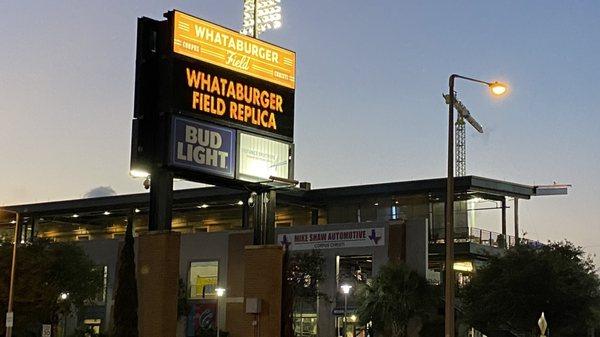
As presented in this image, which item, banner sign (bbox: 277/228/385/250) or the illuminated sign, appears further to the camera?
banner sign (bbox: 277/228/385/250)

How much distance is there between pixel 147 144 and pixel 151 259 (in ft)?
13.1

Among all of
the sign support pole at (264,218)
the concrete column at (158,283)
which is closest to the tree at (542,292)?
the sign support pole at (264,218)

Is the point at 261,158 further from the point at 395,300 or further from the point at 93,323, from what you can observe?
the point at 93,323

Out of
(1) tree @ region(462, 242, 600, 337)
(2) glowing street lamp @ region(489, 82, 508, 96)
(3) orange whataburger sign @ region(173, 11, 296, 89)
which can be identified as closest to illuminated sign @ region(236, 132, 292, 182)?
(3) orange whataburger sign @ region(173, 11, 296, 89)

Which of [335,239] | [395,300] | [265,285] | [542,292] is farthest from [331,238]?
[265,285]

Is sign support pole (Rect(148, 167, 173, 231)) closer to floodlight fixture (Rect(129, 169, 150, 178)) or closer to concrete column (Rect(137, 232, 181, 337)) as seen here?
floodlight fixture (Rect(129, 169, 150, 178))

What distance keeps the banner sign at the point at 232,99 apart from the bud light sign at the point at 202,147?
1.38 feet

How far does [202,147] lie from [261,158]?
2639mm

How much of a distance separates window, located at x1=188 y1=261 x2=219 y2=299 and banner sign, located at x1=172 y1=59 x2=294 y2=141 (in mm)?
32882

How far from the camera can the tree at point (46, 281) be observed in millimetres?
59906

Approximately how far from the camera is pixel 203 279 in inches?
2650

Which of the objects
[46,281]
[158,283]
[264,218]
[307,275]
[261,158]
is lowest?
[158,283]

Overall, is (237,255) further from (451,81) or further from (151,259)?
(451,81)

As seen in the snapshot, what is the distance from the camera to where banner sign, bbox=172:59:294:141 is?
32.2 m
